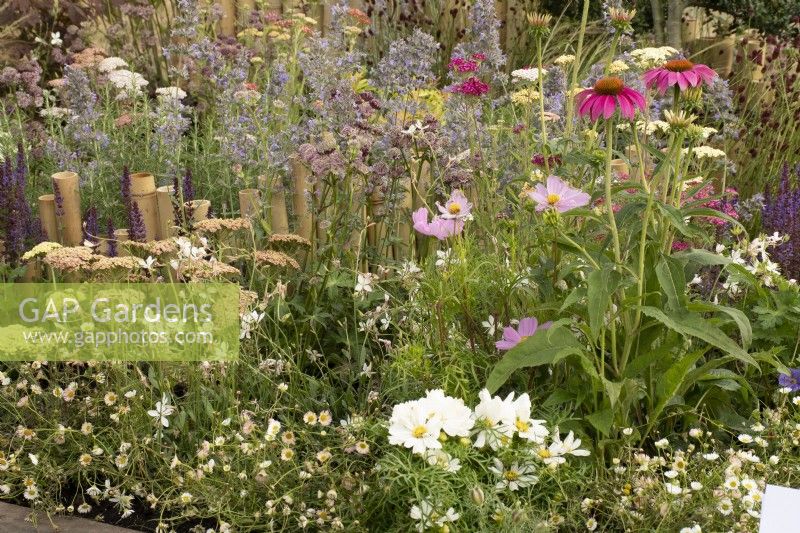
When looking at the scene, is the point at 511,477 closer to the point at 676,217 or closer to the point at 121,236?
the point at 676,217

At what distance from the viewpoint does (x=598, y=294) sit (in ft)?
7.34

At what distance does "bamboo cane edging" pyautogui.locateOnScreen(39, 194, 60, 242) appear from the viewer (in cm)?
358

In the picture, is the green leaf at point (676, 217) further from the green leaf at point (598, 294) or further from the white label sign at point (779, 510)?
the white label sign at point (779, 510)

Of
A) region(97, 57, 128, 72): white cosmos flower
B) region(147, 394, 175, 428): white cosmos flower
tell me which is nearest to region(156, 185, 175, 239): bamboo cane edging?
region(147, 394, 175, 428): white cosmos flower

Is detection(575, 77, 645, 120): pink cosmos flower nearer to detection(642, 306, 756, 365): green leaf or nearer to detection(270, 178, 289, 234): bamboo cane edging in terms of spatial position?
detection(642, 306, 756, 365): green leaf

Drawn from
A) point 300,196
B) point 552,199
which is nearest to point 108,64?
point 300,196

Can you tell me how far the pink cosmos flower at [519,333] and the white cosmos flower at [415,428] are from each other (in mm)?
426

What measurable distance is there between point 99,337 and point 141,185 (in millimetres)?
824

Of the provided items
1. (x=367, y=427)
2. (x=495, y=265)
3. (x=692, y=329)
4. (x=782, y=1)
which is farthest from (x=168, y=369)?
(x=782, y=1)

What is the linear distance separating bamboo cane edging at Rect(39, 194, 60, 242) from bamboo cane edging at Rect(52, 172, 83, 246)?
0.02m

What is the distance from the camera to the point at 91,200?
389 cm

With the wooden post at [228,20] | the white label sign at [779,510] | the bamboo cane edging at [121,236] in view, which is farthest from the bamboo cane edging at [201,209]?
the wooden post at [228,20]

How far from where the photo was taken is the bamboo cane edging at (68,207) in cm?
353

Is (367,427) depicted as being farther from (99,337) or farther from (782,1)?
(782,1)
